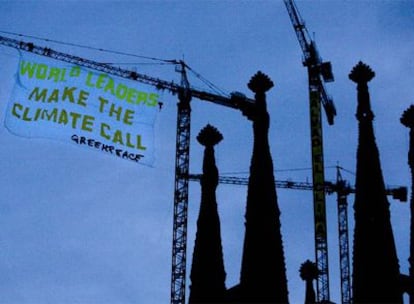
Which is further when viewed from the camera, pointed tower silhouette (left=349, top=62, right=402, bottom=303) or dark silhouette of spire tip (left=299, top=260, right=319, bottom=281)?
dark silhouette of spire tip (left=299, top=260, right=319, bottom=281)

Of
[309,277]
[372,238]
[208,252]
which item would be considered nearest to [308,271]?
[309,277]

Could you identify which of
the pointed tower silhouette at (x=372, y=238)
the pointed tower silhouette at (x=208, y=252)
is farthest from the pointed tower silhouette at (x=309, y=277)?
the pointed tower silhouette at (x=372, y=238)

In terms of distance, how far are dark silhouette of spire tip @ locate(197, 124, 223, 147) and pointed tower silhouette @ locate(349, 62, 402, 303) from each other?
6980 millimetres

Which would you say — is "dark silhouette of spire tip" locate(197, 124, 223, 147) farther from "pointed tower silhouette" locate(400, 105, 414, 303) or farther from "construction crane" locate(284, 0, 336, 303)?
"construction crane" locate(284, 0, 336, 303)

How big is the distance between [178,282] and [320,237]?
77.9 ft

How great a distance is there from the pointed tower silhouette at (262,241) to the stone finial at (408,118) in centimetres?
786

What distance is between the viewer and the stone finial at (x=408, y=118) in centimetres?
3662

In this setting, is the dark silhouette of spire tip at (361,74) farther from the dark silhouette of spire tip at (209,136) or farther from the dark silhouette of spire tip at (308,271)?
the dark silhouette of spire tip at (308,271)

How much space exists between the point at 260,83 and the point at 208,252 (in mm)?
8265

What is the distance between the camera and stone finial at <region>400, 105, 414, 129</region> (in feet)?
120

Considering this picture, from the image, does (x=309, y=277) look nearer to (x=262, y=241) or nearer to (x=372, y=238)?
(x=372, y=238)

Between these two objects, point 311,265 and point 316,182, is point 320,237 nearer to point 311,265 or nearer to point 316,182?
point 316,182

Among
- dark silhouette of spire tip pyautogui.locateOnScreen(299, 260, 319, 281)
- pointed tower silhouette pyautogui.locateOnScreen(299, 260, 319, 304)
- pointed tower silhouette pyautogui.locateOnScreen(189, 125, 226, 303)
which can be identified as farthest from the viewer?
dark silhouette of spire tip pyautogui.locateOnScreen(299, 260, 319, 281)

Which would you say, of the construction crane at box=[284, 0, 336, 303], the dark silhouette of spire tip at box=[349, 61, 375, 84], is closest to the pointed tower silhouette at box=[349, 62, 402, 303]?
the dark silhouette of spire tip at box=[349, 61, 375, 84]
